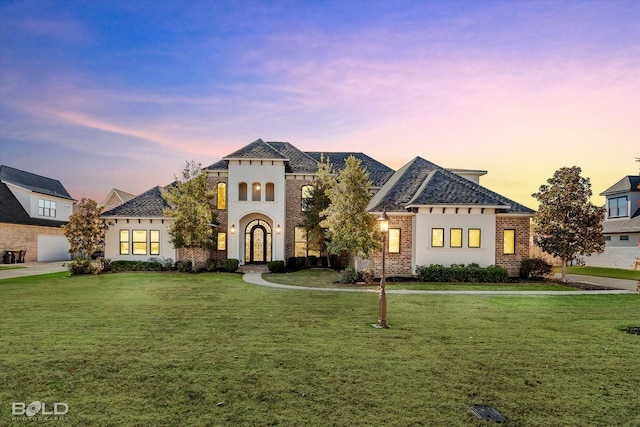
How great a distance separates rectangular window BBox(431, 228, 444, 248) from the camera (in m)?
19.5

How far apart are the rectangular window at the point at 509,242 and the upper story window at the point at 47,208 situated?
43247 mm

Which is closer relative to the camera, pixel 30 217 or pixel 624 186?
pixel 624 186

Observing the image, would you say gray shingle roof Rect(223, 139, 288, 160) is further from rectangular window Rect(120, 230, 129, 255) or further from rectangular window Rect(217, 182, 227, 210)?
rectangular window Rect(120, 230, 129, 255)

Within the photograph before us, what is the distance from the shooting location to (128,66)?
2103 cm

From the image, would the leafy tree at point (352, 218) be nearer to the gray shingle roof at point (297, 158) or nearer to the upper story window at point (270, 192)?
the gray shingle roof at point (297, 158)

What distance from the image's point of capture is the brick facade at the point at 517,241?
2017 cm

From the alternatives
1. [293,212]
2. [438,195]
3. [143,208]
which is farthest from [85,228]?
[438,195]

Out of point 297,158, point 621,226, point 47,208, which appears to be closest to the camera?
point 621,226

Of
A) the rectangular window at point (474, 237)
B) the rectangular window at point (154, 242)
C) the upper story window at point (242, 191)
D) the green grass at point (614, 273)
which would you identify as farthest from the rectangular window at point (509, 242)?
the rectangular window at point (154, 242)

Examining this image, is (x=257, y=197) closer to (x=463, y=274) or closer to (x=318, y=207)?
(x=318, y=207)

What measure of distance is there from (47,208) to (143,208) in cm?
2029

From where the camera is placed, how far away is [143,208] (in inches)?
975

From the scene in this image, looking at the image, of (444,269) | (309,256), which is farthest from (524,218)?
(309,256)

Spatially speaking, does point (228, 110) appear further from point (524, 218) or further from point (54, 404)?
point (54, 404)
